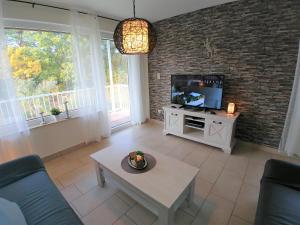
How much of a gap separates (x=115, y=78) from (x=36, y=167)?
3.11 metres

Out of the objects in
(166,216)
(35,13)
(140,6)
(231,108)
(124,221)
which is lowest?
(124,221)

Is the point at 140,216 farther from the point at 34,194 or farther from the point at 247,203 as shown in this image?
the point at 247,203

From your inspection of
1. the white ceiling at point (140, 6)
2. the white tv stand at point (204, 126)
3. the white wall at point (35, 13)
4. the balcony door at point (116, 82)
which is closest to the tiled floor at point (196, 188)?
A: the white tv stand at point (204, 126)

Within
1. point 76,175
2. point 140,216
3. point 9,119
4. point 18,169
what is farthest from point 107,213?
point 9,119

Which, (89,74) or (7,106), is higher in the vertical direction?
(89,74)

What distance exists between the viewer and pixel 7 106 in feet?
7.01

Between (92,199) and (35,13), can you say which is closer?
(92,199)

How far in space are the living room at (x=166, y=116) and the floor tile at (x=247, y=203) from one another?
1cm

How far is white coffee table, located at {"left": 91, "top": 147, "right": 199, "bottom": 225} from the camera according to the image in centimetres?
129

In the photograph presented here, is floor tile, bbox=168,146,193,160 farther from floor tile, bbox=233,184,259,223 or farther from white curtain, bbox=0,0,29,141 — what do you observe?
white curtain, bbox=0,0,29,141

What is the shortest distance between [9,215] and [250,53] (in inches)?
127

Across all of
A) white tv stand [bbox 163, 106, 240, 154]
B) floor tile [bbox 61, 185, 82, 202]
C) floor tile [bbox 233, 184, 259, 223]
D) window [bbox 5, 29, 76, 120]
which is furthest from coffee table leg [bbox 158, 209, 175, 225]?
window [bbox 5, 29, 76, 120]

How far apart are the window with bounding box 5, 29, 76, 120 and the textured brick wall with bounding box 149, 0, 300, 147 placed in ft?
6.92

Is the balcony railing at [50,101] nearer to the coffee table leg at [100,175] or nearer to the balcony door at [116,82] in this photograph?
the balcony door at [116,82]
